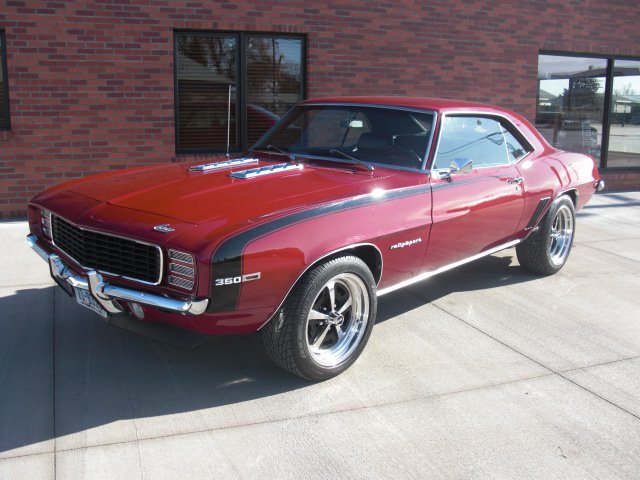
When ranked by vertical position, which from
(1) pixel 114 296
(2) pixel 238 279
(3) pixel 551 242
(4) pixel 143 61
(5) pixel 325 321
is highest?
(4) pixel 143 61

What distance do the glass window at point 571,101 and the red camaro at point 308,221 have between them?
545cm

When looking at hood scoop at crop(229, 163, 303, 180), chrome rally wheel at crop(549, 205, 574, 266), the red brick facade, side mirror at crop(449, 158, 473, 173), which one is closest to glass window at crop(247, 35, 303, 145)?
the red brick facade

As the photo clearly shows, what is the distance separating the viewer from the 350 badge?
331 centimetres

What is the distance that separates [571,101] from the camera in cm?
1120

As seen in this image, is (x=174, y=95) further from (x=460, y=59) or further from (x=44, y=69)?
(x=460, y=59)

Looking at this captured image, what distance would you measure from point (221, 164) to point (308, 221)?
1.48 meters

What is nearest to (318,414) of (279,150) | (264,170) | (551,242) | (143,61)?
(264,170)

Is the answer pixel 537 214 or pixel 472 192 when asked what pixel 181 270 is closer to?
pixel 472 192

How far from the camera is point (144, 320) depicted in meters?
3.58

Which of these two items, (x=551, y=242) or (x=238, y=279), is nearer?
(x=238, y=279)

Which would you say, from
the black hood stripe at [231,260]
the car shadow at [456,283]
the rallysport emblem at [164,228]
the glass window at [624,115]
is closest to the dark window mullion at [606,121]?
the glass window at [624,115]

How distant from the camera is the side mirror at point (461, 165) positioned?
470 centimetres

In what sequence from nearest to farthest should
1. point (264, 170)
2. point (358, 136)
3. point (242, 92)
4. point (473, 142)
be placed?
1. point (264, 170)
2. point (358, 136)
3. point (473, 142)
4. point (242, 92)

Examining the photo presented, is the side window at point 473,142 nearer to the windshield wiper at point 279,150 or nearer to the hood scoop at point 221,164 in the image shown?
the windshield wiper at point 279,150
